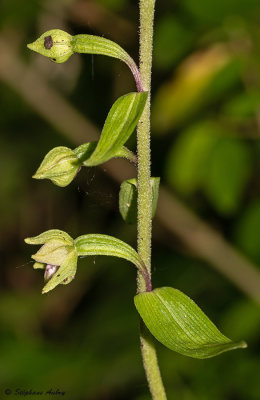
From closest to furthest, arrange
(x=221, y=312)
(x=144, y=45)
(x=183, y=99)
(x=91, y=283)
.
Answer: (x=144, y=45) < (x=183, y=99) < (x=221, y=312) < (x=91, y=283)

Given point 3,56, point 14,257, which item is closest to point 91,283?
point 14,257

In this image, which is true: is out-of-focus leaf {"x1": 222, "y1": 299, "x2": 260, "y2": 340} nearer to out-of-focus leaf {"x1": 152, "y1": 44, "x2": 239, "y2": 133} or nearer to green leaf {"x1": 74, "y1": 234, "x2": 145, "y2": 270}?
out-of-focus leaf {"x1": 152, "y1": 44, "x2": 239, "y2": 133}

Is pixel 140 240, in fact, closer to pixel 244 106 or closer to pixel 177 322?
pixel 177 322

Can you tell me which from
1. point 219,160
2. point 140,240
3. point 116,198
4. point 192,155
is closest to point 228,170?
point 219,160

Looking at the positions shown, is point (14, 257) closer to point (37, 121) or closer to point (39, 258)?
point (37, 121)

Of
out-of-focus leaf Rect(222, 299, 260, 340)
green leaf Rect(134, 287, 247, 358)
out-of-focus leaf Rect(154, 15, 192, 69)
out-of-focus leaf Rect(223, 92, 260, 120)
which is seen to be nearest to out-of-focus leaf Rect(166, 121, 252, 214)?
out-of-focus leaf Rect(223, 92, 260, 120)
